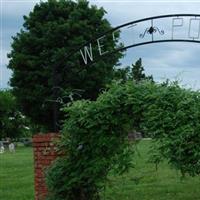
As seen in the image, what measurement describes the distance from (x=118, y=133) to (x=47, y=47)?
96.1 feet

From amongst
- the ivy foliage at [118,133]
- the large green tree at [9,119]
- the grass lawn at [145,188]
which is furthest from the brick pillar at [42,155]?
the large green tree at [9,119]

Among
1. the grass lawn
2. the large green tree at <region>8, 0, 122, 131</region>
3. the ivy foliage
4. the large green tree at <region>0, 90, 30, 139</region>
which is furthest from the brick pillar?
the large green tree at <region>0, 90, 30, 139</region>

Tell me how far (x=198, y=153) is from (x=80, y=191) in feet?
6.91

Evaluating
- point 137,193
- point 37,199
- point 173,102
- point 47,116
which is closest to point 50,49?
point 47,116

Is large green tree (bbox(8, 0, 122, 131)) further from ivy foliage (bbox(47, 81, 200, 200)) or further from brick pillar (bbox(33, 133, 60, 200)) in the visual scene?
ivy foliage (bbox(47, 81, 200, 200))

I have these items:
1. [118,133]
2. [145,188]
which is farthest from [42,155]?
[145,188]

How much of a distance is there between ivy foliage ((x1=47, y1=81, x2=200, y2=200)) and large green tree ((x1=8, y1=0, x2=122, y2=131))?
2549 cm

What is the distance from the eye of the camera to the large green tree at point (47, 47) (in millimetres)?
35281

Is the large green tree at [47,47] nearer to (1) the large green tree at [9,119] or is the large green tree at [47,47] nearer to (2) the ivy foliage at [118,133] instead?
(2) the ivy foliage at [118,133]

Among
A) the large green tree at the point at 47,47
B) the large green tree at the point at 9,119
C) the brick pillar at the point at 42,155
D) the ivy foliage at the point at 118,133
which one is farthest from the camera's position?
the large green tree at the point at 9,119

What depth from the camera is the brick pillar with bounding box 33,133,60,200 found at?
9.89m

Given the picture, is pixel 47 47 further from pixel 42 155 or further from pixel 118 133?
pixel 118 133

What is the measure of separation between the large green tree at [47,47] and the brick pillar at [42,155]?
23.9 metres

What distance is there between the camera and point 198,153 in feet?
24.9
